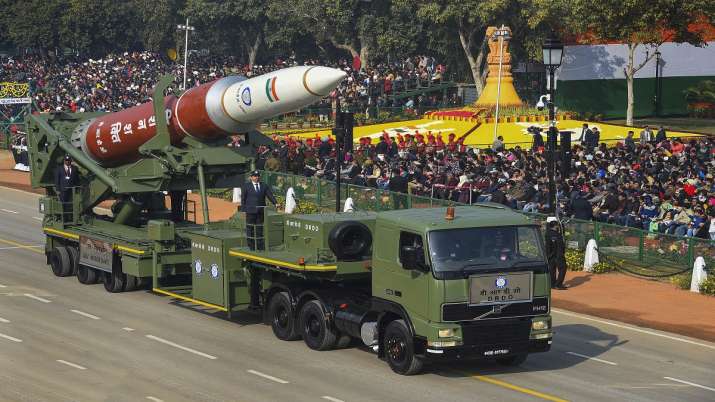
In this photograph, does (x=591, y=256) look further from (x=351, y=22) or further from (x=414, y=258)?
(x=351, y=22)

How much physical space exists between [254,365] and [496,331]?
4.47 meters

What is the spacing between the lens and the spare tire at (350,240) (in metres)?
22.0

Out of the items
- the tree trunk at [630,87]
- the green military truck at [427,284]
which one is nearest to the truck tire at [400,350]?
the green military truck at [427,284]

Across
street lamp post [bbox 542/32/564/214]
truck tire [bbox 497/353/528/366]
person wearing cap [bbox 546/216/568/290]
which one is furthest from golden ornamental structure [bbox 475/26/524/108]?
truck tire [bbox 497/353/528/366]

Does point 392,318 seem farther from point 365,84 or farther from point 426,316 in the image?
point 365,84

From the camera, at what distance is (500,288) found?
20094 mm

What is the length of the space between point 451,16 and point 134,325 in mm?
49344

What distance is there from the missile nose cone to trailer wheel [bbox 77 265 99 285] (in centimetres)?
855

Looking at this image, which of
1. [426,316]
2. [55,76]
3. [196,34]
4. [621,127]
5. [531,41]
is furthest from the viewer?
[196,34]

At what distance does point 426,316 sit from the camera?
20094mm

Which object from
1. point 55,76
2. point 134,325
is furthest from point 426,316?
point 55,76

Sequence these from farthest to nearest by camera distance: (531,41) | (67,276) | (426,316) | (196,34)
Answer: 1. (196,34)
2. (531,41)
3. (67,276)
4. (426,316)

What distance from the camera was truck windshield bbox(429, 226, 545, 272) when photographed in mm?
20016

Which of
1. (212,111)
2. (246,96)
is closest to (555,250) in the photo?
(246,96)
